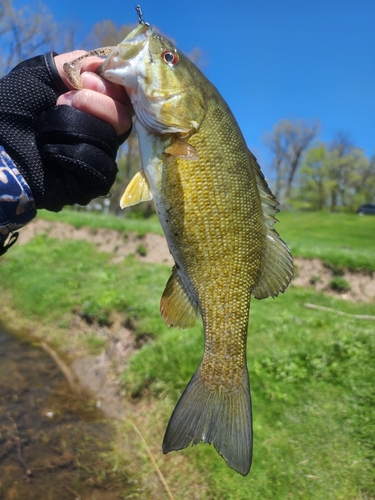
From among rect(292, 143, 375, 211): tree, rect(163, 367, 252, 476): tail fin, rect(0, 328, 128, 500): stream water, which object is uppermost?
rect(292, 143, 375, 211): tree

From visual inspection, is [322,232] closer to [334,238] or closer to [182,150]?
[334,238]

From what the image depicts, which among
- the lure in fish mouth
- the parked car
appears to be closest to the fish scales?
the lure in fish mouth

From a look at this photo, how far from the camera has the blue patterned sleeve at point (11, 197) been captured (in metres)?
2.12

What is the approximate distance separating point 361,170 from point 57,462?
52.4 m

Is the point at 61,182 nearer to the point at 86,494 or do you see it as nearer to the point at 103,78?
the point at 103,78

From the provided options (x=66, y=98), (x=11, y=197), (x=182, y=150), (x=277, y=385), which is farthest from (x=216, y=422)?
(x=277, y=385)

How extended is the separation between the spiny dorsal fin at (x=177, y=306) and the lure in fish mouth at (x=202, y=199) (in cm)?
3

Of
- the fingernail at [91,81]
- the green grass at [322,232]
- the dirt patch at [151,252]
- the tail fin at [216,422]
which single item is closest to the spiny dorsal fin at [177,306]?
the tail fin at [216,422]

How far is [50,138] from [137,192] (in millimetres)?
566

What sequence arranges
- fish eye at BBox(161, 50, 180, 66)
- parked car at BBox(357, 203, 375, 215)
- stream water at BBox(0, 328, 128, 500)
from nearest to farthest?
fish eye at BBox(161, 50, 180, 66), stream water at BBox(0, 328, 128, 500), parked car at BBox(357, 203, 375, 215)

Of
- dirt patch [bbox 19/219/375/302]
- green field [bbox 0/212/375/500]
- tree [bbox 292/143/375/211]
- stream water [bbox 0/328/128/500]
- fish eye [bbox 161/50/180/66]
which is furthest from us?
tree [bbox 292/143/375/211]

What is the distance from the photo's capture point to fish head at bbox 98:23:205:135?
2.08 meters

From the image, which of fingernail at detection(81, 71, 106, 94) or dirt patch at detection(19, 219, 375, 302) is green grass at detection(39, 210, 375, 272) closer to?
dirt patch at detection(19, 219, 375, 302)

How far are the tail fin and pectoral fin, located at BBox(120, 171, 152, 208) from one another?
3.48 ft
